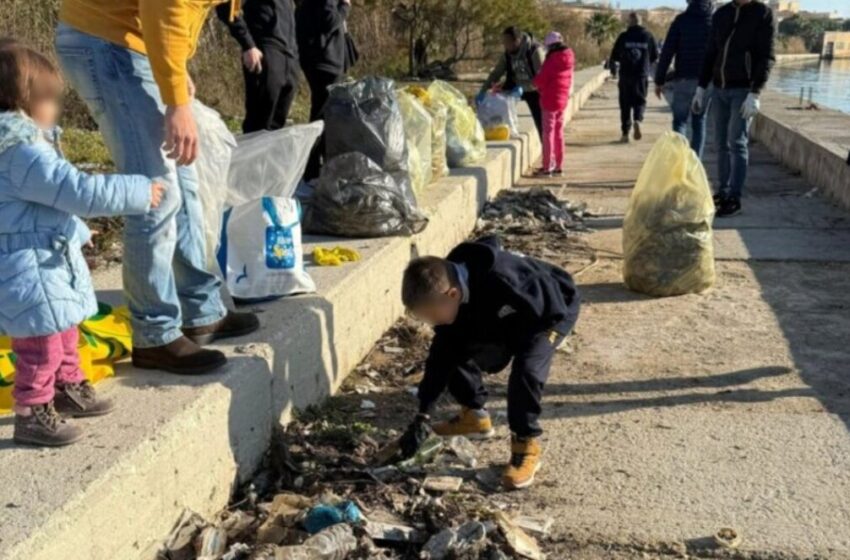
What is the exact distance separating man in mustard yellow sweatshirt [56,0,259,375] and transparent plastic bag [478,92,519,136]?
7471mm

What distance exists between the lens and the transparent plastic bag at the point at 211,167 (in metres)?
3.73

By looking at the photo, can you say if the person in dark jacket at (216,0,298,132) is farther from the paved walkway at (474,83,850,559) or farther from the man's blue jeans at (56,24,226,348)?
the man's blue jeans at (56,24,226,348)

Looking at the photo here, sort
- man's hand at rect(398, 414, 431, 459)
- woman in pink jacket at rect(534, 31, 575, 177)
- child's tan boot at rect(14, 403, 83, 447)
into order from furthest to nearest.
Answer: woman in pink jacket at rect(534, 31, 575, 177) → man's hand at rect(398, 414, 431, 459) → child's tan boot at rect(14, 403, 83, 447)

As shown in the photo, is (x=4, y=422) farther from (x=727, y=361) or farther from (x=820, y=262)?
(x=820, y=262)

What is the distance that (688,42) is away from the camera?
9172mm

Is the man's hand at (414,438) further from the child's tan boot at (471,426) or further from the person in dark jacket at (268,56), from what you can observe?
the person in dark jacket at (268,56)

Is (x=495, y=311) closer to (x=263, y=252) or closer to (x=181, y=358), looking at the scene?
(x=181, y=358)

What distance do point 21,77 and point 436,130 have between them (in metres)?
4.74

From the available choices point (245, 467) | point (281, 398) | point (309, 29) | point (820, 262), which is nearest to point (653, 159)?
point (820, 262)

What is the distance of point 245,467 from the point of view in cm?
333

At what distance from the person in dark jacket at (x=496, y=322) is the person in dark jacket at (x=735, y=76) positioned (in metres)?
4.62

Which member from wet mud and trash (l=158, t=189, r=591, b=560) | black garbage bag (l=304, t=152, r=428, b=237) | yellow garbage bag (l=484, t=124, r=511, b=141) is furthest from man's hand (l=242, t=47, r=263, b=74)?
yellow garbage bag (l=484, t=124, r=511, b=141)

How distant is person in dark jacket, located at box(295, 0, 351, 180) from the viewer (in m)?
6.77

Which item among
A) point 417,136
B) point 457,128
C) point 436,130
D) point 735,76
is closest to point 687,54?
point 735,76
